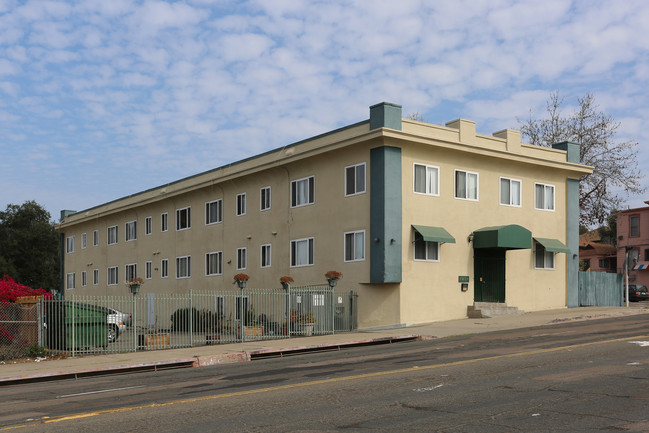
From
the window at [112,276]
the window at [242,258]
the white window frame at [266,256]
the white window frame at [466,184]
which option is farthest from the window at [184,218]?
the white window frame at [466,184]

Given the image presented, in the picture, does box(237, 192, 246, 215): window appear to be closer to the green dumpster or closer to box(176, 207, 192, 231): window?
box(176, 207, 192, 231): window

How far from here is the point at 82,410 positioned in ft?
34.7

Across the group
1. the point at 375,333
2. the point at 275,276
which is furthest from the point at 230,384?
the point at 275,276

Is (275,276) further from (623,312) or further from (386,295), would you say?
(623,312)

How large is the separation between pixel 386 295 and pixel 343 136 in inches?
269

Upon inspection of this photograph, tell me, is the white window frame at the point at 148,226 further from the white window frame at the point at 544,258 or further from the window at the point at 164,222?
the white window frame at the point at 544,258

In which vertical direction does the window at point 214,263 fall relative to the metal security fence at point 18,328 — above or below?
above

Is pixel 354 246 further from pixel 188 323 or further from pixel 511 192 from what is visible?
pixel 511 192

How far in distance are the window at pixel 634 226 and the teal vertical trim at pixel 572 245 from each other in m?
32.2

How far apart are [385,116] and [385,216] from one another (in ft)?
12.6

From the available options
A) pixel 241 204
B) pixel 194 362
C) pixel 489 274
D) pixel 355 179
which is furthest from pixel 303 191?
pixel 194 362

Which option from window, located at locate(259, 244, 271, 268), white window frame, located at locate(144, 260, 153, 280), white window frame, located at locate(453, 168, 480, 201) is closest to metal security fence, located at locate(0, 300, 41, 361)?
window, located at locate(259, 244, 271, 268)

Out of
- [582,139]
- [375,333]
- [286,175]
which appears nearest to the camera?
[375,333]

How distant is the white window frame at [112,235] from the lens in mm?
49469
